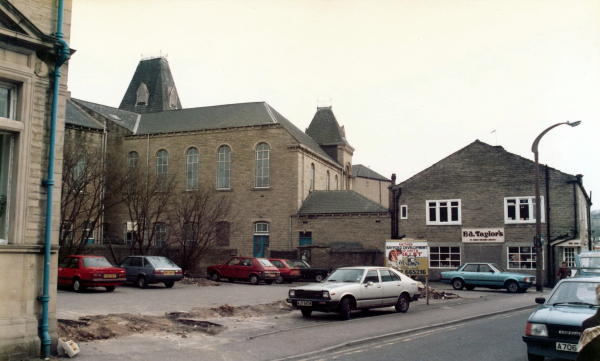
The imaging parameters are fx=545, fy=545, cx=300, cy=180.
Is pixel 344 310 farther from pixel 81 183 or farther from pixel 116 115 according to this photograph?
pixel 116 115

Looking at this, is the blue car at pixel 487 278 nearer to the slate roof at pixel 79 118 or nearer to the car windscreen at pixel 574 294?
the car windscreen at pixel 574 294

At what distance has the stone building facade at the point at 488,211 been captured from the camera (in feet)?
107

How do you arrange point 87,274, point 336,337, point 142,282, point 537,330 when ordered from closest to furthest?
1. point 537,330
2. point 336,337
3. point 87,274
4. point 142,282

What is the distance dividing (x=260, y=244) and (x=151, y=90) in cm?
2470

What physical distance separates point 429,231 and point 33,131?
3011 cm

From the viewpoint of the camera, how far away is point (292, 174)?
4216 centimetres

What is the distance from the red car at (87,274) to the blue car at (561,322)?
16.6 metres

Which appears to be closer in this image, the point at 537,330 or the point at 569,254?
the point at 537,330

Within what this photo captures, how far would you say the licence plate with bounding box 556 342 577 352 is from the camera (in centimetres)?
808

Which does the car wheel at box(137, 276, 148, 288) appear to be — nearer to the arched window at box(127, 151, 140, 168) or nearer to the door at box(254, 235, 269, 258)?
the door at box(254, 235, 269, 258)

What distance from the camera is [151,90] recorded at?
189 feet

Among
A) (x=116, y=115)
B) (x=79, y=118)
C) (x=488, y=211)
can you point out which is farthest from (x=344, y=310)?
(x=116, y=115)

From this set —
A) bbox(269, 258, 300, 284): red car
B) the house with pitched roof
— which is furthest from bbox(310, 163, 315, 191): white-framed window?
bbox(269, 258, 300, 284): red car

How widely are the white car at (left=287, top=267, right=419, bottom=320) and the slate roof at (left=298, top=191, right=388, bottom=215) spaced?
70.3 feet
